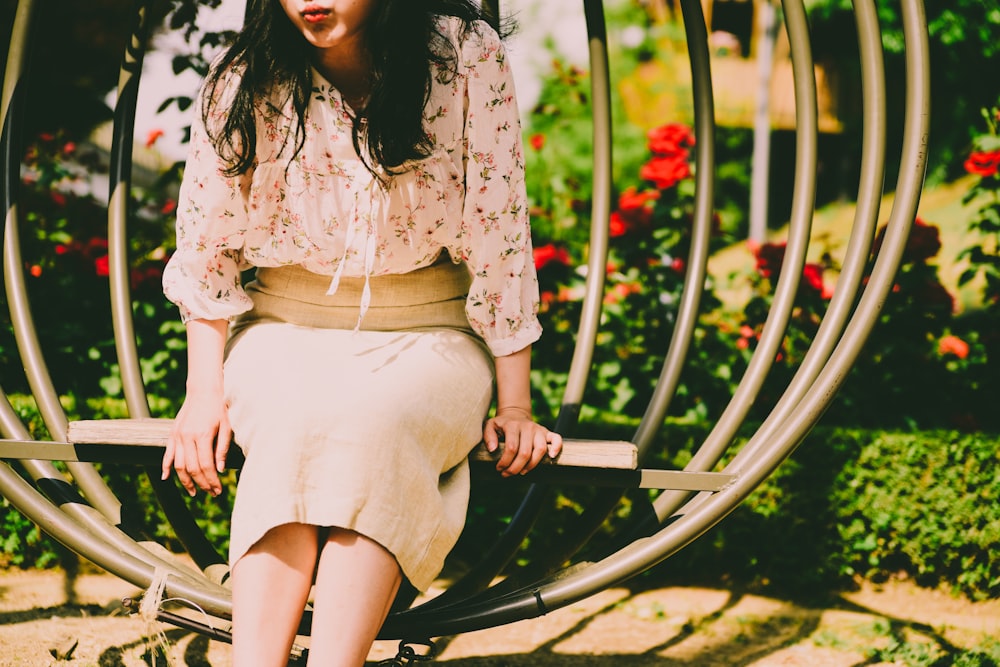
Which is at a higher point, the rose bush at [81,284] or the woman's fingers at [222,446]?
the woman's fingers at [222,446]

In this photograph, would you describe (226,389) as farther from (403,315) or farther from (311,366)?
(403,315)

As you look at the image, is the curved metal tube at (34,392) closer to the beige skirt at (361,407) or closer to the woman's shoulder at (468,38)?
the beige skirt at (361,407)

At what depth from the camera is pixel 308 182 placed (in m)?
1.89

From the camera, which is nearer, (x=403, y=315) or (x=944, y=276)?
(x=403, y=315)

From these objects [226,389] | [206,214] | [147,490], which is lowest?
[147,490]

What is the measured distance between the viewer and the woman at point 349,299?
1575mm

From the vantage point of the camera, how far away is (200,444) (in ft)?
5.67

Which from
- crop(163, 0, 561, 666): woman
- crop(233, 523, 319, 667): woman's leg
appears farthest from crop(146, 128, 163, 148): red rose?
crop(233, 523, 319, 667): woman's leg

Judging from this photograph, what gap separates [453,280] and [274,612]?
81cm

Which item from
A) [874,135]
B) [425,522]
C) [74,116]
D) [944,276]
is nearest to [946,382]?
[874,135]

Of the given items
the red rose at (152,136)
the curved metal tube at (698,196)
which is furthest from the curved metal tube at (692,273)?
the red rose at (152,136)

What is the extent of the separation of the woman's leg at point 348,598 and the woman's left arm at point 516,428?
332 millimetres

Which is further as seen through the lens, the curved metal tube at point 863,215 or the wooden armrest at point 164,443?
the curved metal tube at point 863,215

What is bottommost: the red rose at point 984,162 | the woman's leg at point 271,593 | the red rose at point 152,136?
the woman's leg at point 271,593
